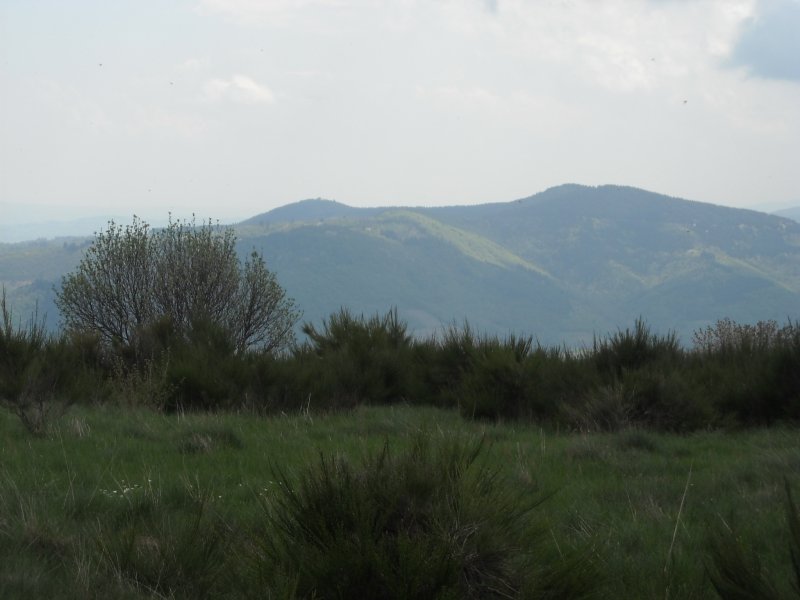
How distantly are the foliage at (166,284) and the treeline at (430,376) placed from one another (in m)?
12.4

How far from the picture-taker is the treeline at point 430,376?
402 inches

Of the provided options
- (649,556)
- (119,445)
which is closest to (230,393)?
(119,445)

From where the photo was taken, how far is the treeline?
33.5 ft

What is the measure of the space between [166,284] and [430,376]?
1605cm

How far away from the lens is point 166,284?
26969 millimetres

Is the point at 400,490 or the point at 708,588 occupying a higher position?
the point at 400,490

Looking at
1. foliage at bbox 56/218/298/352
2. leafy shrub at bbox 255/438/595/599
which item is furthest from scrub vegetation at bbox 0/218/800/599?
foliage at bbox 56/218/298/352

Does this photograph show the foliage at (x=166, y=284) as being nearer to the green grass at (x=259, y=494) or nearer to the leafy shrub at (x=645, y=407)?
the leafy shrub at (x=645, y=407)

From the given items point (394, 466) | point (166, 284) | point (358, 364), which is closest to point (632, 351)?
point (358, 364)

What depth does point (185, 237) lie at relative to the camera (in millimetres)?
28250

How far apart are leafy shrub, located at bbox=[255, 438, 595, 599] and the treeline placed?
16.2 feet

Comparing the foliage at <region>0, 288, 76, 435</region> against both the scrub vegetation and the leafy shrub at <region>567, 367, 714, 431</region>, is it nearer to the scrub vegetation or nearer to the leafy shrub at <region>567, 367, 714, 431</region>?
the scrub vegetation

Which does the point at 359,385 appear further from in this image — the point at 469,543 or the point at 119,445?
the point at 469,543

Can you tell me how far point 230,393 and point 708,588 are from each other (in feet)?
26.4
